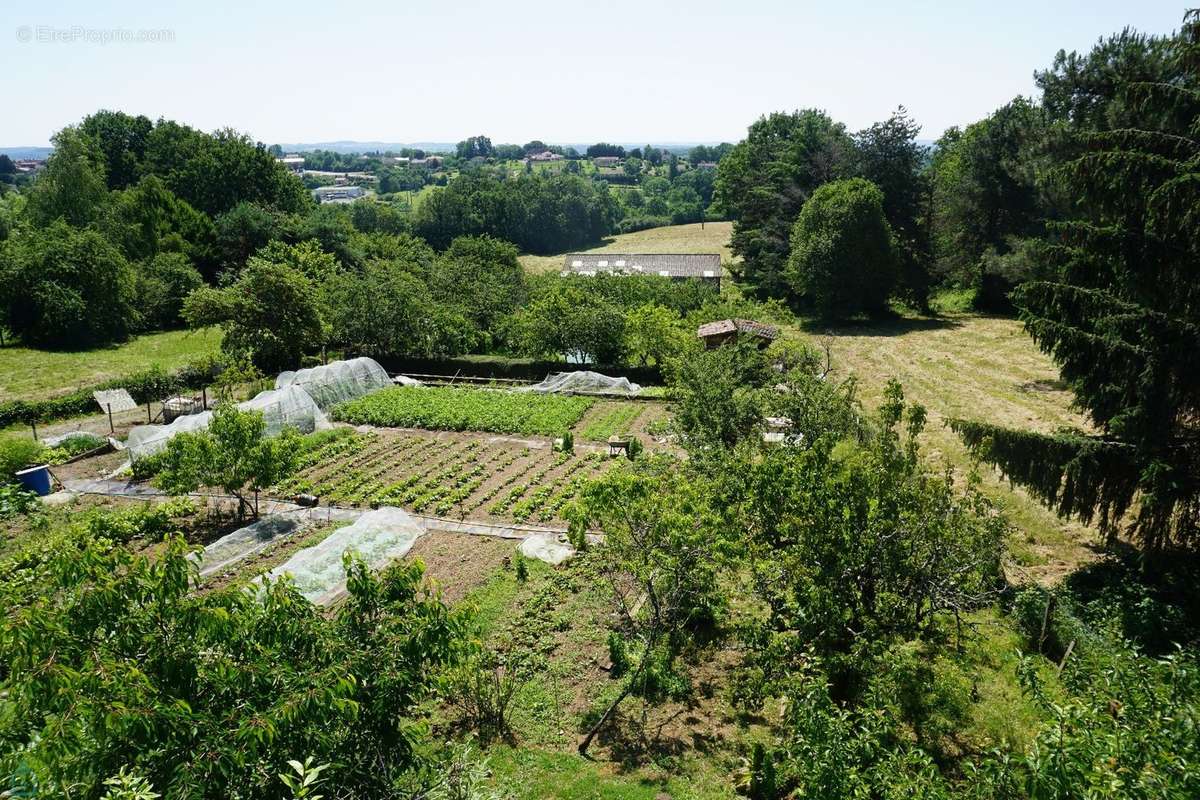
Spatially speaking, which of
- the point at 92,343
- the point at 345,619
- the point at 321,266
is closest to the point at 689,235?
the point at 321,266

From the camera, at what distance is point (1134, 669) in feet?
21.6

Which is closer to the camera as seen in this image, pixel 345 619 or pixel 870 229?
pixel 345 619

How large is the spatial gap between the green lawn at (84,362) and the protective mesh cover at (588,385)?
16.2m

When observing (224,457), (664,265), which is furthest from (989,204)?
(224,457)

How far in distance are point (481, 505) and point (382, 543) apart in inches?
139

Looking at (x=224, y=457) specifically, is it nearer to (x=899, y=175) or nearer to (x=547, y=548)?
(x=547, y=548)

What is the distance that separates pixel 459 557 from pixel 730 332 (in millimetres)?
19758

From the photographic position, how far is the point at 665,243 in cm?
8319

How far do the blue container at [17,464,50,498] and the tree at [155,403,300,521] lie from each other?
5.16 meters

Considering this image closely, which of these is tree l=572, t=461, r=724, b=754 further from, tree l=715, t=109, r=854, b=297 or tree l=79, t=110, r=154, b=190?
tree l=79, t=110, r=154, b=190

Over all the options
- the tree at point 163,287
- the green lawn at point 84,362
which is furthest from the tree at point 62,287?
the tree at point 163,287

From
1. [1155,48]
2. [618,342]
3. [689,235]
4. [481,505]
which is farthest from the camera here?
[689,235]

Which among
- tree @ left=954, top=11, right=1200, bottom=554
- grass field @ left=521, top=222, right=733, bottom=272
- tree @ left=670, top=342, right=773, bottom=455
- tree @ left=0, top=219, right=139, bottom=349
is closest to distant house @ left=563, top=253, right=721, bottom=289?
grass field @ left=521, top=222, right=733, bottom=272

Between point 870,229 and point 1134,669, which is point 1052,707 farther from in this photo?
point 870,229
